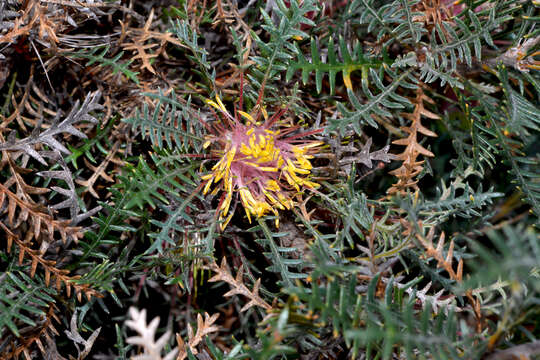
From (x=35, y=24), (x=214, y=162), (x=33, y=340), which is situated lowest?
(x=33, y=340)

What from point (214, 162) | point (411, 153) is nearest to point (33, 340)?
point (214, 162)

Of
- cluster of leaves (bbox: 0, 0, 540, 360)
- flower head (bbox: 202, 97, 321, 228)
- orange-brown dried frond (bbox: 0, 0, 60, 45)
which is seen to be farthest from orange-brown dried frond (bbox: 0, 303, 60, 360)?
orange-brown dried frond (bbox: 0, 0, 60, 45)

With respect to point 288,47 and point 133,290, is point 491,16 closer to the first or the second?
point 288,47

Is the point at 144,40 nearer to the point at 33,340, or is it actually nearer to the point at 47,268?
the point at 47,268

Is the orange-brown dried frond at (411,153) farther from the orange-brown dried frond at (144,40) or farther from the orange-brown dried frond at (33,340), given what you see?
the orange-brown dried frond at (33,340)

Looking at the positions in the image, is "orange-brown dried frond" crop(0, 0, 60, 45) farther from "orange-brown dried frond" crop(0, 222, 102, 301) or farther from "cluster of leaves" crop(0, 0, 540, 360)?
Result: "orange-brown dried frond" crop(0, 222, 102, 301)

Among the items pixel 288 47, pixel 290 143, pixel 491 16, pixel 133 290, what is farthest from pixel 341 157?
pixel 133 290
